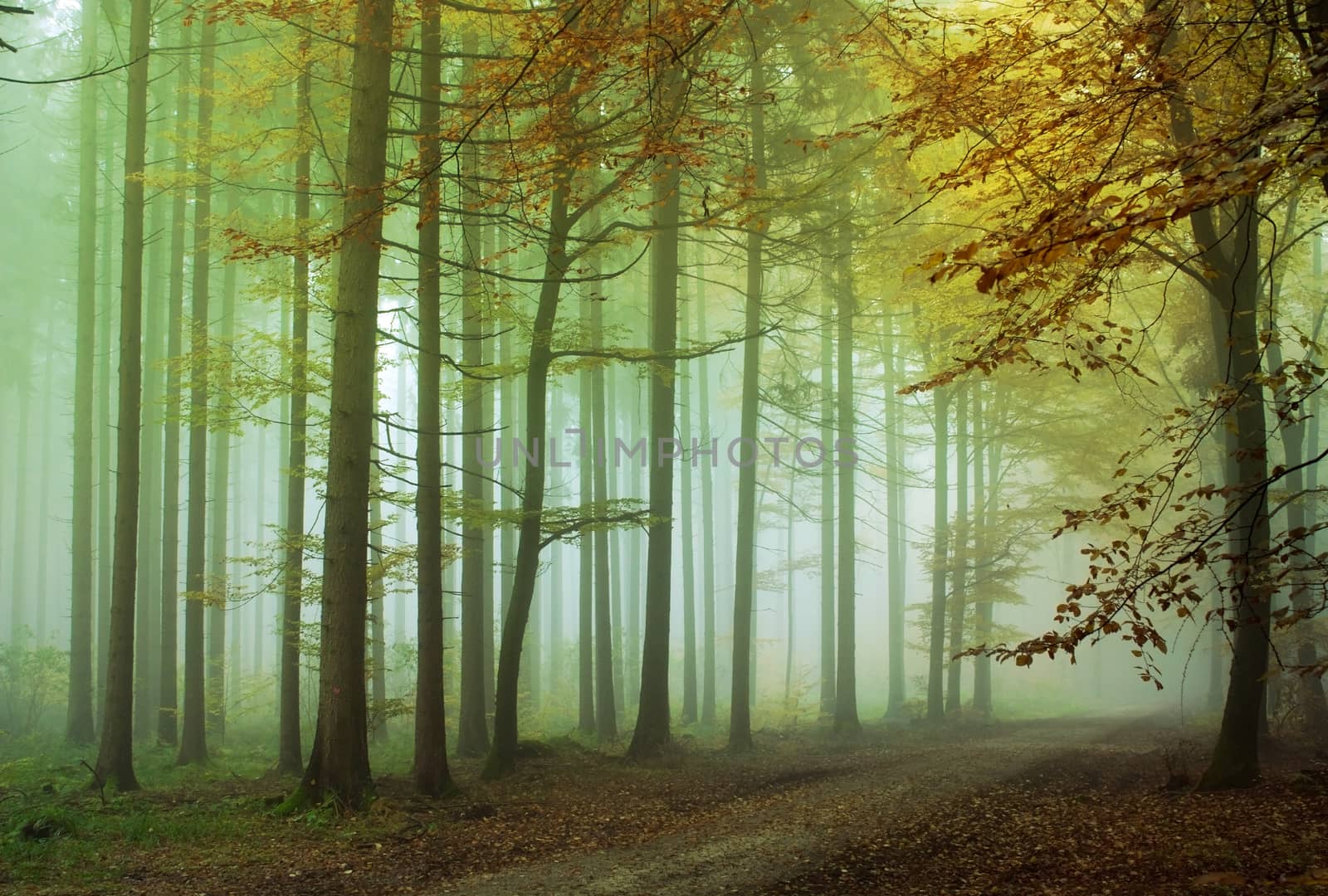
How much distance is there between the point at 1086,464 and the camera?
18469 mm

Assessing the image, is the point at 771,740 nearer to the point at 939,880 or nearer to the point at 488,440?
the point at 488,440

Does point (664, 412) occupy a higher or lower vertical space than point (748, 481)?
higher

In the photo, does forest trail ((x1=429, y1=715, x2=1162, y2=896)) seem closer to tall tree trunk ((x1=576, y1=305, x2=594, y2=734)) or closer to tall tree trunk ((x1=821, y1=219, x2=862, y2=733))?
tall tree trunk ((x1=821, y1=219, x2=862, y2=733))

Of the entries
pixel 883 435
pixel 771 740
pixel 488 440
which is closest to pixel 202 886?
pixel 771 740

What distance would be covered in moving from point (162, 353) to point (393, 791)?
46.7 feet

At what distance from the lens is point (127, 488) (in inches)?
417

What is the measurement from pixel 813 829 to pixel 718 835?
86 cm

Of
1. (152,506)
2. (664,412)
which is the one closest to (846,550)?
(664,412)

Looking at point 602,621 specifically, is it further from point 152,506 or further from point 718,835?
point 152,506

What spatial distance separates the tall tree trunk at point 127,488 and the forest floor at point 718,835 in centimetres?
62

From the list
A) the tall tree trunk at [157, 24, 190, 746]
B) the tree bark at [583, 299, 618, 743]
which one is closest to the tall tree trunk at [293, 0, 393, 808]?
the tree bark at [583, 299, 618, 743]

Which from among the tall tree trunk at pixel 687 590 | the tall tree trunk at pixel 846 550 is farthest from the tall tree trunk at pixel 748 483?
the tall tree trunk at pixel 687 590

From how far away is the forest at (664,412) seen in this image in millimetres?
6086

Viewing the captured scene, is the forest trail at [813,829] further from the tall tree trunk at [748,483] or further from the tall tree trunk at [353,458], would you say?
the tall tree trunk at [353,458]
